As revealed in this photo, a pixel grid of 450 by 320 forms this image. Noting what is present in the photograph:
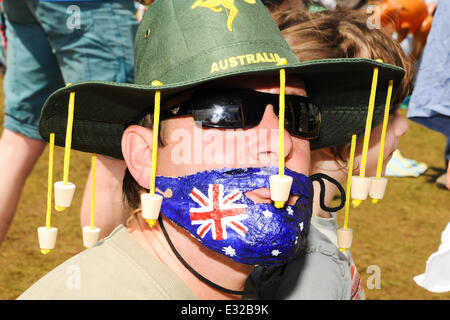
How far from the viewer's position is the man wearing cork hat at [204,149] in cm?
184

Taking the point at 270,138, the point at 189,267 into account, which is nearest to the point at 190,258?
the point at 189,267

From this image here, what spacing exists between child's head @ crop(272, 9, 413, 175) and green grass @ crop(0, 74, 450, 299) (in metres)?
1.64

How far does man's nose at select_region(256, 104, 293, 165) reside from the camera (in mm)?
1917

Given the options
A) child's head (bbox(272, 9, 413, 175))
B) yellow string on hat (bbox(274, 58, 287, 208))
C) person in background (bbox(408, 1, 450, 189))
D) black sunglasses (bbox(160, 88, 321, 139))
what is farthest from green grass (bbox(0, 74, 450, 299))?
yellow string on hat (bbox(274, 58, 287, 208))

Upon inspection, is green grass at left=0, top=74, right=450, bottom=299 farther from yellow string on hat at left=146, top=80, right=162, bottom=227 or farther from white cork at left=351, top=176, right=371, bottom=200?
yellow string on hat at left=146, top=80, right=162, bottom=227

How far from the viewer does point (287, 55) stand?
202 cm

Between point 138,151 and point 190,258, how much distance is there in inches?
17.0

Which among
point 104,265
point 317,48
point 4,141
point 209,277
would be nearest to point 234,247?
point 209,277

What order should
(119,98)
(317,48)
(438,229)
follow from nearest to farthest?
(119,98) → (317,48) → (438,229)

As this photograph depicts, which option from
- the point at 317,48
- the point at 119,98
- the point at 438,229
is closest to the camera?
the point at 119,98

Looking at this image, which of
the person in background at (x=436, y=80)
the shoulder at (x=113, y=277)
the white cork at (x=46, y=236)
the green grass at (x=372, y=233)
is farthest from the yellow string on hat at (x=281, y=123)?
the green grass at (x=372, y=233)

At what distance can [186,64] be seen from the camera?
6.22ft
